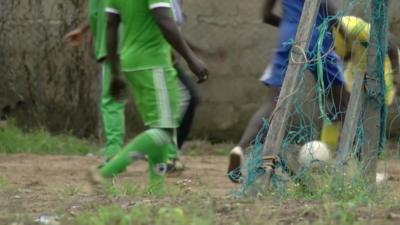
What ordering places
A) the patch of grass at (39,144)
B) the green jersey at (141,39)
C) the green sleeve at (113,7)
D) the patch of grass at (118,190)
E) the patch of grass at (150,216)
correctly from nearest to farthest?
the patch of grass at (150,216), the patch of grass at (118,190), the green jersey at (141,39), the green sleeve at (113,7), the patch of grass at (39,144)

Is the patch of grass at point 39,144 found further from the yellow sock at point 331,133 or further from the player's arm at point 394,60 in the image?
the player's arm at point 394,60

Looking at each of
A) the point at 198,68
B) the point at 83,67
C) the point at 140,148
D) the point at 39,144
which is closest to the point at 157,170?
the point at 140,148

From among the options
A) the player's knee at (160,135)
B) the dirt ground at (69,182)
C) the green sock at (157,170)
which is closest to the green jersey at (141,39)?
the player's knee at (160,135)

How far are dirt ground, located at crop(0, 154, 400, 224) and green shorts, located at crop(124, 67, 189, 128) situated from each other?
1.62 ft

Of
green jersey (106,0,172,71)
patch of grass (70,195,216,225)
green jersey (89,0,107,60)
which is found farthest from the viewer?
green jersey (89,0,107,60)

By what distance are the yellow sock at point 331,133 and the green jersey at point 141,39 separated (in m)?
1.03

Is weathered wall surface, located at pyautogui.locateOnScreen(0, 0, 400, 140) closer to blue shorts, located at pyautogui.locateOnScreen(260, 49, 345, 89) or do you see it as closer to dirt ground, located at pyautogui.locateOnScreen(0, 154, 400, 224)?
dirt ground, located at pyautogui.locateOnScreen(0, 154, 400, 224)

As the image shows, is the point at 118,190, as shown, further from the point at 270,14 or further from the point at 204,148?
the point at 204,148

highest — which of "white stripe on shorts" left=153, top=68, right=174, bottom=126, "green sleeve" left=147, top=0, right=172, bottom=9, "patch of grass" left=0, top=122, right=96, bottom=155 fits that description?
"green sleeve" left=147, top=0, right=172, bottom=9

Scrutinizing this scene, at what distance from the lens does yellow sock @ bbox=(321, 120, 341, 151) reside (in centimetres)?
650

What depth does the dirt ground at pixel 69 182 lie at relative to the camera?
510 centimetres

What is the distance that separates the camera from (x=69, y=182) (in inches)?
304

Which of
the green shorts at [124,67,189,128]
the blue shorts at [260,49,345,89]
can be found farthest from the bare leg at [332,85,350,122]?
the green shorts at [124,67,189,128]

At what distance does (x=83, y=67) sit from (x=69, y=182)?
2.57 meters
